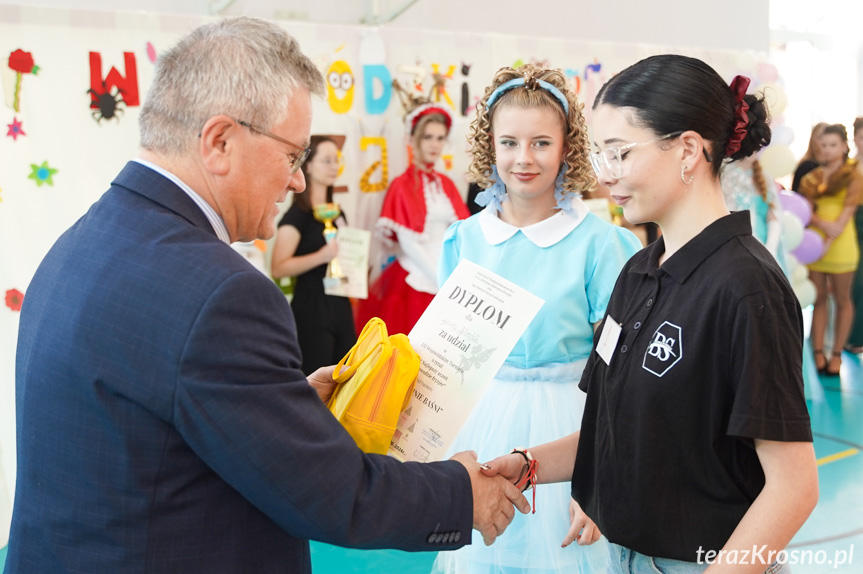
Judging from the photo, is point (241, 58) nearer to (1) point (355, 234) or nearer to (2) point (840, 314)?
(1) point (355, 234)

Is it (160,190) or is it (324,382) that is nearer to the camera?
(160,190)

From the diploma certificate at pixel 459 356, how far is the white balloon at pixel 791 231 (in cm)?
437

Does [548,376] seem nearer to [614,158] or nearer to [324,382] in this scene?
[324,382]

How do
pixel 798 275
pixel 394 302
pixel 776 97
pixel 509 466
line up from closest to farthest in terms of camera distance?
pixel 509 466 → pixel 394 302 → pixel 776 97 → pixel 798 275

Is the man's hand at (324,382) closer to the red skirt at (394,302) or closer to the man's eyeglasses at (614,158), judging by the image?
the man's eyeglasses at (614,158)

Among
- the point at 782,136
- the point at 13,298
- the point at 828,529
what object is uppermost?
the point at 782,136

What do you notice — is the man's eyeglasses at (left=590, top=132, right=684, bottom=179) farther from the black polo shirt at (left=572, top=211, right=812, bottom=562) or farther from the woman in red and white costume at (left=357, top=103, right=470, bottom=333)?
the woman in red and white costume at (left=357, top=103, right=470, bottom=333)

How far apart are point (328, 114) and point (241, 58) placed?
314cm

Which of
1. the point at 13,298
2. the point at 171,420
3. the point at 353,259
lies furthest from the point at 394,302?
the point at 171,420

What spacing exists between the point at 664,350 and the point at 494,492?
0.45 m

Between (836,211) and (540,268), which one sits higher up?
(836,211)

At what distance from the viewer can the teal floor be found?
10.5ft

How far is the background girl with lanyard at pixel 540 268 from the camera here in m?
2.16

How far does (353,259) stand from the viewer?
4.42 metres
